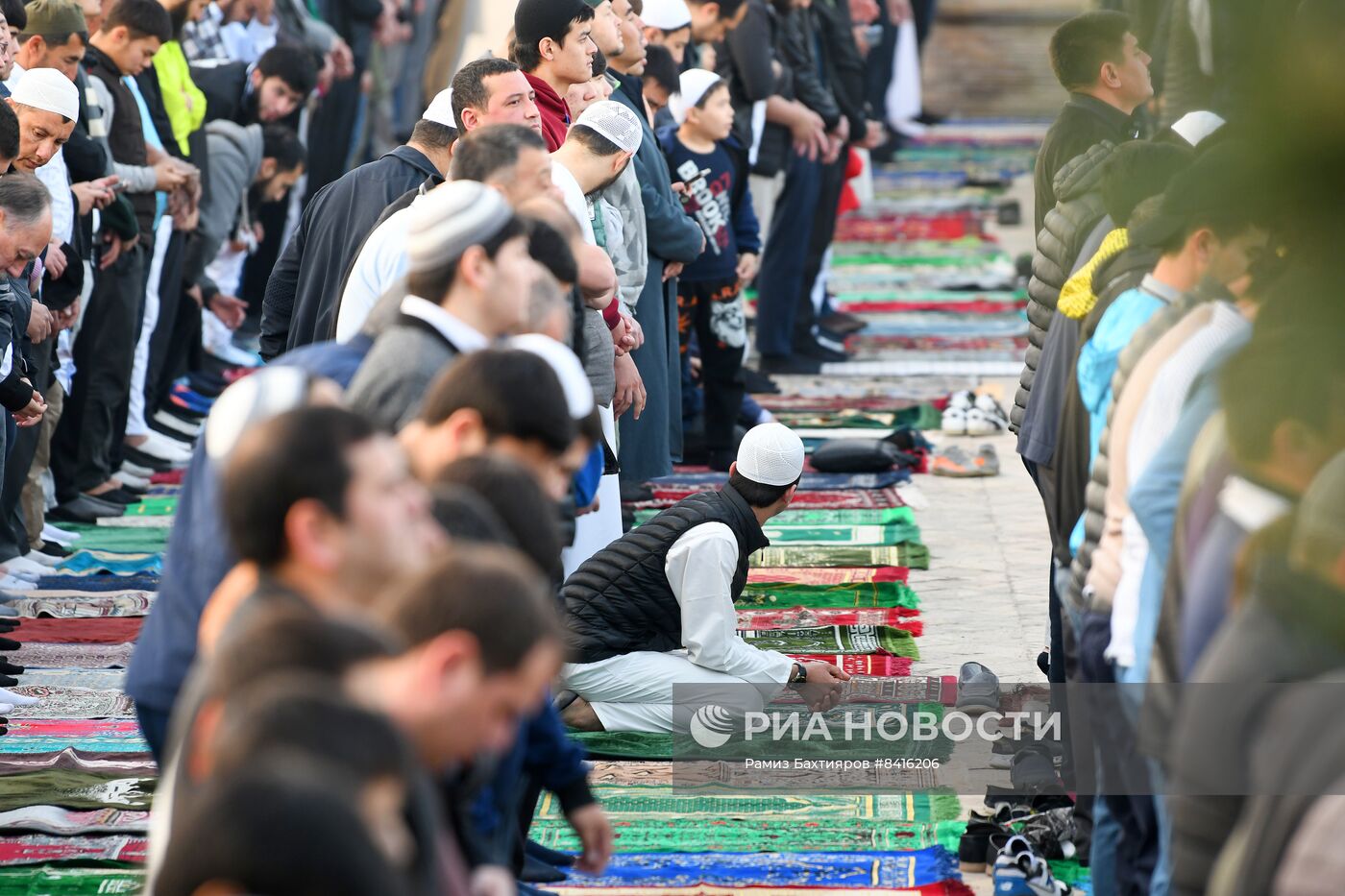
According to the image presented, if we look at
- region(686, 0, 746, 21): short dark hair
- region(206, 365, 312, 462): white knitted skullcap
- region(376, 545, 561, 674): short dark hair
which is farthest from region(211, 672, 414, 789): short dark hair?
region(686, 0, 746, 21): short dark hair

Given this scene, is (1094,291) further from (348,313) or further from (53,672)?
(53,672)

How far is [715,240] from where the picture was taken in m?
8.16

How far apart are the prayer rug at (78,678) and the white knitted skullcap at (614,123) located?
6.89 feet

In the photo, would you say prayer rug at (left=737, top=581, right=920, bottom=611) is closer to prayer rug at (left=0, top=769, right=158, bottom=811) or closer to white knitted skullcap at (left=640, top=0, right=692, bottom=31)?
prayer rug at (left=0, top=769, right=158, bottom=811)

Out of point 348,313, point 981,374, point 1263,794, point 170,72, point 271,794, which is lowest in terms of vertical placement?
point 981,374

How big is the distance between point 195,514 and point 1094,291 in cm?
227

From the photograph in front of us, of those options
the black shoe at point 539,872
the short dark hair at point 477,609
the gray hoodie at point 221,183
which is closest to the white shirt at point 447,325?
the short dark hair at point 477,609

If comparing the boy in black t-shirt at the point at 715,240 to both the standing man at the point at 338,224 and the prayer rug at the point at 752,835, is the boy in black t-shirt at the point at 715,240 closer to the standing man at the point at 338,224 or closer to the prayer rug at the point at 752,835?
the standing man at the point at 338,224

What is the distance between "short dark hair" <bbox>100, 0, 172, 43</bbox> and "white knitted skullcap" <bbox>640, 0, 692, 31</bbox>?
1852 millimetres

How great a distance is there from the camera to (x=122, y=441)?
838 cm

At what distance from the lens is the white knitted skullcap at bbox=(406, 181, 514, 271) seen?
357 cm

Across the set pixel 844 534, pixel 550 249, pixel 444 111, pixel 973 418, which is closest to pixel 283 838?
pixel 550 249

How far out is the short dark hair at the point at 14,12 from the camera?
6.61 metres

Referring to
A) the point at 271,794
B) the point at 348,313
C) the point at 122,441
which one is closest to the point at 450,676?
the point at 271,794
